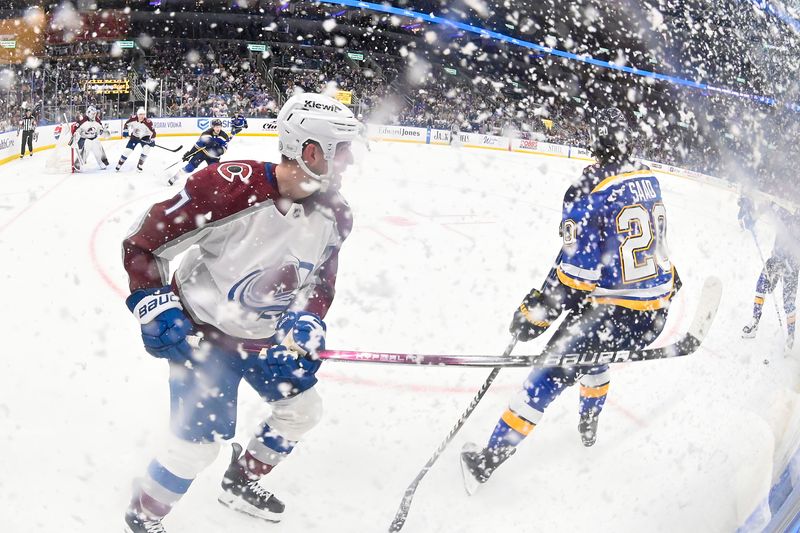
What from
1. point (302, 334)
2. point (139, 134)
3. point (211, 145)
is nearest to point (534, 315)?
point (302, 334)

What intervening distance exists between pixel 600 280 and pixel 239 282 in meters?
1.09

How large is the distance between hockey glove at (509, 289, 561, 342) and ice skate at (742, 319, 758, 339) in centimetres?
87

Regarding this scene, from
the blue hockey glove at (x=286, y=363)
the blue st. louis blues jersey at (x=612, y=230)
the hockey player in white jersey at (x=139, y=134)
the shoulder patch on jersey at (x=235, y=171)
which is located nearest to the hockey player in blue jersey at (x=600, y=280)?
the blue st. louis blues jersey at (x=612, y=230)

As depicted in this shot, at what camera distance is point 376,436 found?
2.31m

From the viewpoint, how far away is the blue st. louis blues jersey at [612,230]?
1.78m

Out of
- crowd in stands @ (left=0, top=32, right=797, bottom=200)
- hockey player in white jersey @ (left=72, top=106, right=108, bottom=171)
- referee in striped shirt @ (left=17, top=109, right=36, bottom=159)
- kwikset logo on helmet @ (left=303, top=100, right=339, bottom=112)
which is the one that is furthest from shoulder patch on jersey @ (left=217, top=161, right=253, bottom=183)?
referee in striped shirt @ (left=17, top=109, right=36, bottom=159)

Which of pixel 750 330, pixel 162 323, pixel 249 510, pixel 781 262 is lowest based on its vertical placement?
pixel 249 510

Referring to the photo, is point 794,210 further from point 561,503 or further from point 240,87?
point 240,87

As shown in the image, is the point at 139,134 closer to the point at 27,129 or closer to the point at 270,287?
the point at 27,129

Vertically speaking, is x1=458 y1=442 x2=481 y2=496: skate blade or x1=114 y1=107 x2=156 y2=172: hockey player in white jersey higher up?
x1=458 y1=442 x2=481 y2=496: skate blade

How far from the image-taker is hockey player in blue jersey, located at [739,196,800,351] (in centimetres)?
136

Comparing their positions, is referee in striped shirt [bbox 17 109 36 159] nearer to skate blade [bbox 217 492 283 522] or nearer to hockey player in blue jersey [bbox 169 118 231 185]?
hockey player in blue jersey [bbox 169 118 231 185]

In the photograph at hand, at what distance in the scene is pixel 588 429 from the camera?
2285 millimetres

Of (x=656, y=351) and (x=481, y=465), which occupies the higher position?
(x=656, y=351)
